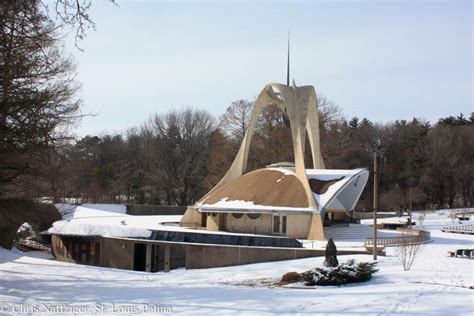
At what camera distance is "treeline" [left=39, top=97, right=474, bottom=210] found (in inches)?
2152

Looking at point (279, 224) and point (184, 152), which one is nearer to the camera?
point (279, 224)

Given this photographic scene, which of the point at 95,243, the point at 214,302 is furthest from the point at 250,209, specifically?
the point at 214,302

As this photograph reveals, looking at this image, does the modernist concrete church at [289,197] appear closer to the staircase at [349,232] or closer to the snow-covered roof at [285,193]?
the snow-covered roof at [285,193]

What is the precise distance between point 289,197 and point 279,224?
165 centimetres

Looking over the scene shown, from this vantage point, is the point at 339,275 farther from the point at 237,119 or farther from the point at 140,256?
the point at 237,119

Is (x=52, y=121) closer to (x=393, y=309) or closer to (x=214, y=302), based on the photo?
(x=214, y=302)

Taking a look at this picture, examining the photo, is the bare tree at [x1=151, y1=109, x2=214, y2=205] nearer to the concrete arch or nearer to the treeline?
the treeline

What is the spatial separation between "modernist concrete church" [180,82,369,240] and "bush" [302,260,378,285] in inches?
539

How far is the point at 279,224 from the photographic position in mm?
30469

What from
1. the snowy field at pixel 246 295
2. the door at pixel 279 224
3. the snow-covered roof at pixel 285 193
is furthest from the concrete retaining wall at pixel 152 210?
the snowy field at pixel 246 295

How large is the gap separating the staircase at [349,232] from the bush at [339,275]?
1487cm

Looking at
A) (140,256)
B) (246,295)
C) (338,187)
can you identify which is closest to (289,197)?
(338,187)

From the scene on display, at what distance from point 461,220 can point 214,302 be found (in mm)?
45219

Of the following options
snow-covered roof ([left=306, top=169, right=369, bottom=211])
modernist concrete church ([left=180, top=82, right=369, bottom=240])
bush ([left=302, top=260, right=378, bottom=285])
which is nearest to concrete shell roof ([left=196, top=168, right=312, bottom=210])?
modernist concrete church ([left=180, top=82, right=369, bottom=240])
